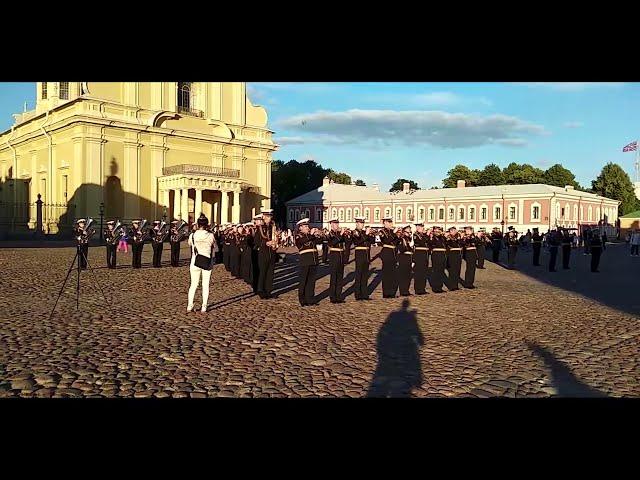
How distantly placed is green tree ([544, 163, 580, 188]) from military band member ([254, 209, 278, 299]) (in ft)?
260

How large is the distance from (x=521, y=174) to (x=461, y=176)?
9.53 metres

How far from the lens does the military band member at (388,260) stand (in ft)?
41.0

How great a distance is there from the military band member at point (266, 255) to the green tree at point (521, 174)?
249 ft

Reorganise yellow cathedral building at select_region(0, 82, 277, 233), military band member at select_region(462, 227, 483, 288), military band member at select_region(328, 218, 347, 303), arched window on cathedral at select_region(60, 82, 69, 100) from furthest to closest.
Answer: arched window on cathedral at select_region(60, 82, 69, 100), yellow cathedral building at select_region(0, 82, 277, 233), military band member at select_region(462, 227, 483, 288), military band member at select_region(328, 218, 347, 303)

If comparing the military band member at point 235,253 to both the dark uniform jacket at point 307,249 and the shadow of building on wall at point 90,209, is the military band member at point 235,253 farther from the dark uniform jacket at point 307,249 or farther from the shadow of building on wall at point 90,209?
the shadow of building on wall at point 90,209

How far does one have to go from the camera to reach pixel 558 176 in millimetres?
82375

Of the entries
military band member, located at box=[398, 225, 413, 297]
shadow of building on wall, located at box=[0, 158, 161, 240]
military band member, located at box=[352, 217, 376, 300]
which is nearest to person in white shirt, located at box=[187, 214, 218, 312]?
military band member, located at box=[352, 217, 376, 300]

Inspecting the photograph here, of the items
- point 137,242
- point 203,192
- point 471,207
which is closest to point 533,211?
point 471,207

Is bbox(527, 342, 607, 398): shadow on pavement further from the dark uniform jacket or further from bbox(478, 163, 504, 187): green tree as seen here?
bbox(478, 163, 504, 187): green tree

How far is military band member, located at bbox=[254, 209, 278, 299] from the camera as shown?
38.4ft
